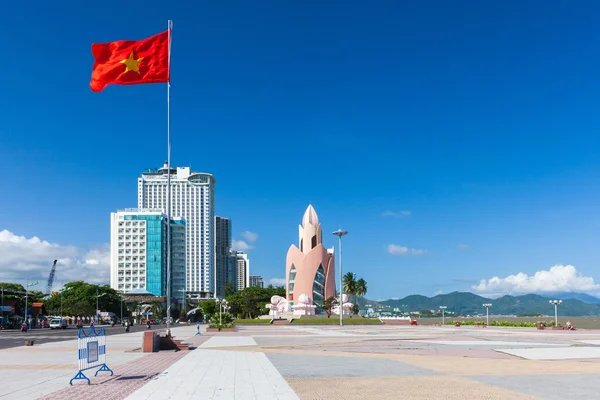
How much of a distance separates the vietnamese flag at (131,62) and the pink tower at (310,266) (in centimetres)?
8656

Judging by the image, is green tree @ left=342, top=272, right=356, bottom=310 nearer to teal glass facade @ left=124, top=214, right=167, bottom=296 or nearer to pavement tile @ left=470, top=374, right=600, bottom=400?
teal glass facade @ left=124, top=214, right=167, bottom=296

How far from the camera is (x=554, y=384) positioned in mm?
12984

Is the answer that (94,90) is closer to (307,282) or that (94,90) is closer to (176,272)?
(307,282)

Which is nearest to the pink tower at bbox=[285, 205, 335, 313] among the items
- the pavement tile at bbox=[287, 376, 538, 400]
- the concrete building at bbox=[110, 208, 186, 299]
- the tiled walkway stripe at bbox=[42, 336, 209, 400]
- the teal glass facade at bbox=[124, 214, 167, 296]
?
the teal glass facade at bbox=[124, 214, 167, 296]

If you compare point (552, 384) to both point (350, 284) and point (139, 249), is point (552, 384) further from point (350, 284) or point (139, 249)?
point (139, 249)

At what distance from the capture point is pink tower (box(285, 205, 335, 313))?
10762 cm

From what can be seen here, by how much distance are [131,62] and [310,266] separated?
87907 millimetres

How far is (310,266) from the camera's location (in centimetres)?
10769

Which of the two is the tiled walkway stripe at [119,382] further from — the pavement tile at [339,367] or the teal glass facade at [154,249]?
the teal glass facade at [154,249]

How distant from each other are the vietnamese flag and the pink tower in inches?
3408

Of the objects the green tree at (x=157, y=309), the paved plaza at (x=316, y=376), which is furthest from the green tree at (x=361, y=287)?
the paved plaza at (x=316, y=376)

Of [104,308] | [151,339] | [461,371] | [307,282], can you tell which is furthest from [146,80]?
[104,308]

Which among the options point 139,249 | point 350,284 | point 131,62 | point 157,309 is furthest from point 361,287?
point 131,62

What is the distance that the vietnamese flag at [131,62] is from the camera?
70.4ft
